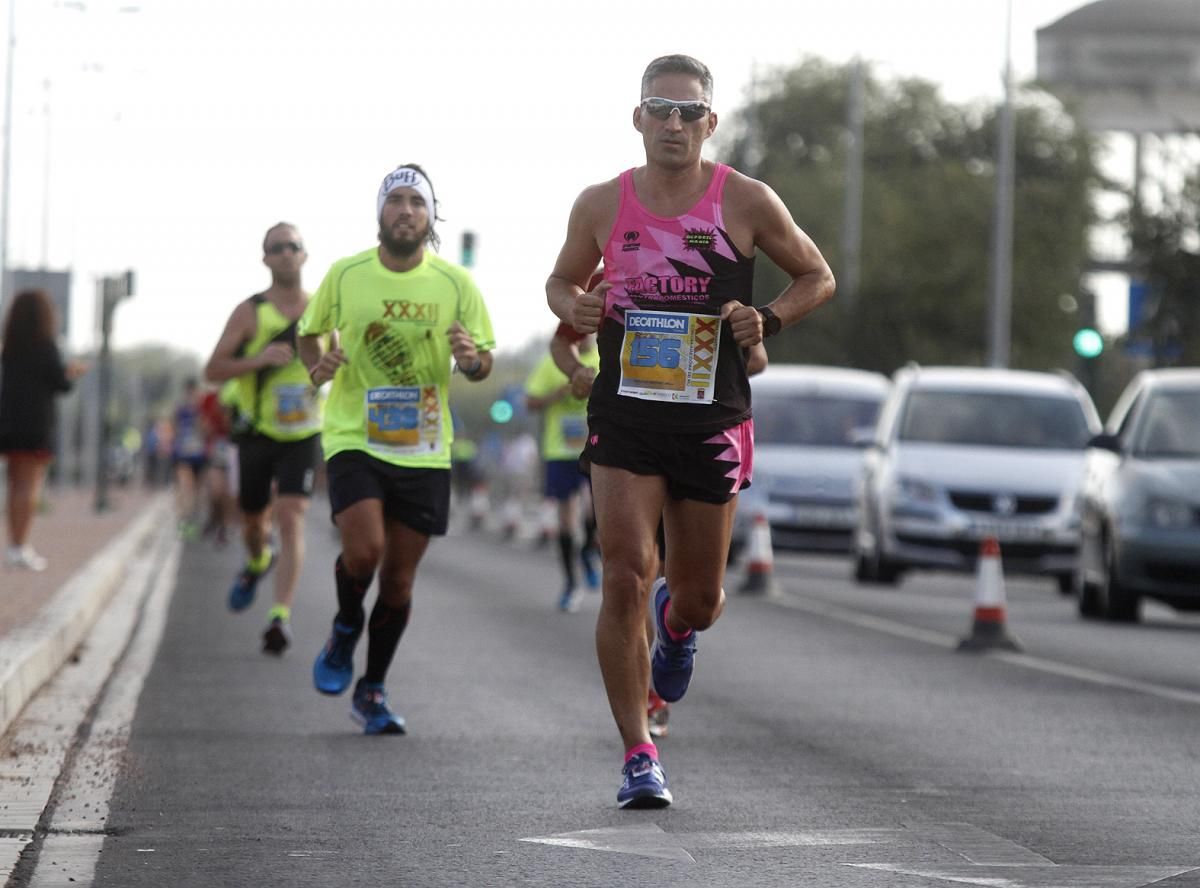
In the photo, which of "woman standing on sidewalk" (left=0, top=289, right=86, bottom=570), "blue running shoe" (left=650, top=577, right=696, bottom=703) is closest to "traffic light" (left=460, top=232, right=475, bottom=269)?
"woman standing on sidewalk" (left=0, top=289, right=86, bottom=570)

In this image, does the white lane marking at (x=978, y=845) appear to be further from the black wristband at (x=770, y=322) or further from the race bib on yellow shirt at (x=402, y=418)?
the race bib on yellow shirt at (x=402, y=418)

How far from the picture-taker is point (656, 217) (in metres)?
7.88

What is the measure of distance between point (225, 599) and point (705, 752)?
10.1 meters

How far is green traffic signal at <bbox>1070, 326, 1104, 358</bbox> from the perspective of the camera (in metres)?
27.8

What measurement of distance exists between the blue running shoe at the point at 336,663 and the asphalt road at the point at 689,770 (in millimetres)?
166

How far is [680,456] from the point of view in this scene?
788 centimetres

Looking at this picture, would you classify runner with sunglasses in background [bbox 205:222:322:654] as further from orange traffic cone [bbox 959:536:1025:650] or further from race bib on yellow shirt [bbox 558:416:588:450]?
race bib on yellow shirt [bbox 558:416:588:450]

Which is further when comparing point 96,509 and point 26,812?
point 96,509

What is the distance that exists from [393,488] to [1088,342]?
18793 mm

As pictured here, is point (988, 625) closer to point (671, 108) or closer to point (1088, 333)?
point (671, 108)

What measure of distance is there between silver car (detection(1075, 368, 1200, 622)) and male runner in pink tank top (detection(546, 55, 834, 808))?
31.7 ft

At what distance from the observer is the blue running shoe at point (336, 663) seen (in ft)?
33.3

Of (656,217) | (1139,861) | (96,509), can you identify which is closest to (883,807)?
(1139,861)

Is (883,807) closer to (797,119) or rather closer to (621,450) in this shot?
(621,450)
